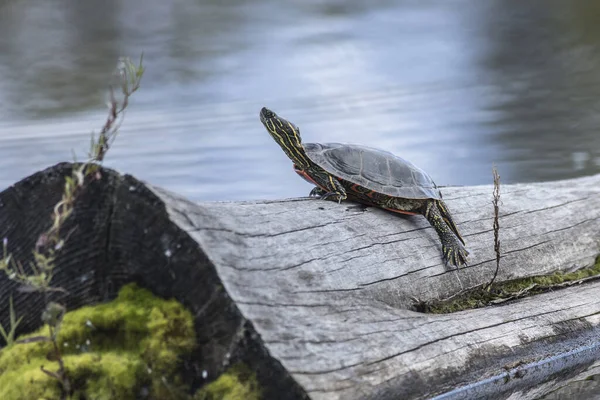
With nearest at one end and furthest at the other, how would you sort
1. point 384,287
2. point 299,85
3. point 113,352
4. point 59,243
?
point 59,243 → point 113,352 → point 384,287 → point 299,85

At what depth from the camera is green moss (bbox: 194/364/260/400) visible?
199cm

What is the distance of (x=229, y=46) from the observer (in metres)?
11.2

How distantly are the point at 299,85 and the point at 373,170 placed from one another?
6.75 m

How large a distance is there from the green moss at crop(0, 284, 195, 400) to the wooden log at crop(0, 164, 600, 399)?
2.1 inches

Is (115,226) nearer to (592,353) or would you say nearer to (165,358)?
(165,358)

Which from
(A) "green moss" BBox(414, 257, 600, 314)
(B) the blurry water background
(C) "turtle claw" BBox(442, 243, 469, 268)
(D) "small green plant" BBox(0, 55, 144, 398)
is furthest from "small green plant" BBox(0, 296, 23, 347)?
(B) the blurry water background

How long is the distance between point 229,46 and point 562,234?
8424 millimetres

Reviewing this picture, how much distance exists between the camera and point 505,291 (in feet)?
10.1

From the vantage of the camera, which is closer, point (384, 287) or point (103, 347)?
point (103, 347)

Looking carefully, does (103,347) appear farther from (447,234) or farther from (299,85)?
(299,85)

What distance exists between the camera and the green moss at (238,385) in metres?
1.99

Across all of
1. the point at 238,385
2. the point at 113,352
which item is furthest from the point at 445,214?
the point at 113,352

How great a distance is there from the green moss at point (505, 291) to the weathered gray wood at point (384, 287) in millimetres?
33

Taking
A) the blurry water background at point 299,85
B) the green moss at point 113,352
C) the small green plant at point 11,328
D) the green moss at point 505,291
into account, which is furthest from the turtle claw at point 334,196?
the blurry water background at point 299,85
